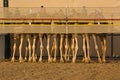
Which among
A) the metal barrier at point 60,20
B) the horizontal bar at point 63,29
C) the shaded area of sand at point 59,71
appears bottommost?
the shaded area of sand at point 59,71

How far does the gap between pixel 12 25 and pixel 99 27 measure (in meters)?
3.32

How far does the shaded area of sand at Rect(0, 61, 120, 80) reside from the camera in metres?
14.1

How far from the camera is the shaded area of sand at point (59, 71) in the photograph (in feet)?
46.4

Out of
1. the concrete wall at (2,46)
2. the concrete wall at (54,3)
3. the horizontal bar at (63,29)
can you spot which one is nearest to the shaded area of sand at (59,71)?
the horizontal bar at (63,29)

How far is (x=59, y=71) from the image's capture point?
15.6m

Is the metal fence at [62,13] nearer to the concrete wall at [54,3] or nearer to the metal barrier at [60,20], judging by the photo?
the metal barrier at [60,20]

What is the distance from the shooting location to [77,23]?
1844 cm

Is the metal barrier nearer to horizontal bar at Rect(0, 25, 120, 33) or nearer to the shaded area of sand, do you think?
horizontal bar at Rect(0, 25, 120, 33)

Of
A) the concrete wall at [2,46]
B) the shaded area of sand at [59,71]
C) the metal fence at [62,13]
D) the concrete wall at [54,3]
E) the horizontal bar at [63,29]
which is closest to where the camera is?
the shaded area of sand at [59,71]

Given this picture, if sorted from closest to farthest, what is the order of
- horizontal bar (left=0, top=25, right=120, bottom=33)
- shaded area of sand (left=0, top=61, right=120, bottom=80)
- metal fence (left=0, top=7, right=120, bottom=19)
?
shaded area of sand (left=0, top=61, right=120, bottom=80) < horizontal bar (left=0, top=25, right=120, bottom=33) < metal fence (left=0, top=7, right=120, bottom=19)

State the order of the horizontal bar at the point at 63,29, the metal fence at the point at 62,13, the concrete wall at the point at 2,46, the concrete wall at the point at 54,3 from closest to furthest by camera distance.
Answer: the horizontal bar at the point at 63,29 → the metal fence at the point at 62,13 → the concrete wall at the point at 2,46 → the concrete wall at the point at 54,3

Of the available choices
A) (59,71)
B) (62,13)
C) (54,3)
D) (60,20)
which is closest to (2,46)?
(54,3)

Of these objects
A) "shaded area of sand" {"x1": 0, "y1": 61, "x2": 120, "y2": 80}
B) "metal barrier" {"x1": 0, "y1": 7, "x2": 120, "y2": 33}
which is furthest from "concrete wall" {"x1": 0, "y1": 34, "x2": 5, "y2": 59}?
"shaded area of sand" {"x1": 0, "y1": 61, "x2": 120, "y2": 80}

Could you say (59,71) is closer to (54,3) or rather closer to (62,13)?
(62,13)
